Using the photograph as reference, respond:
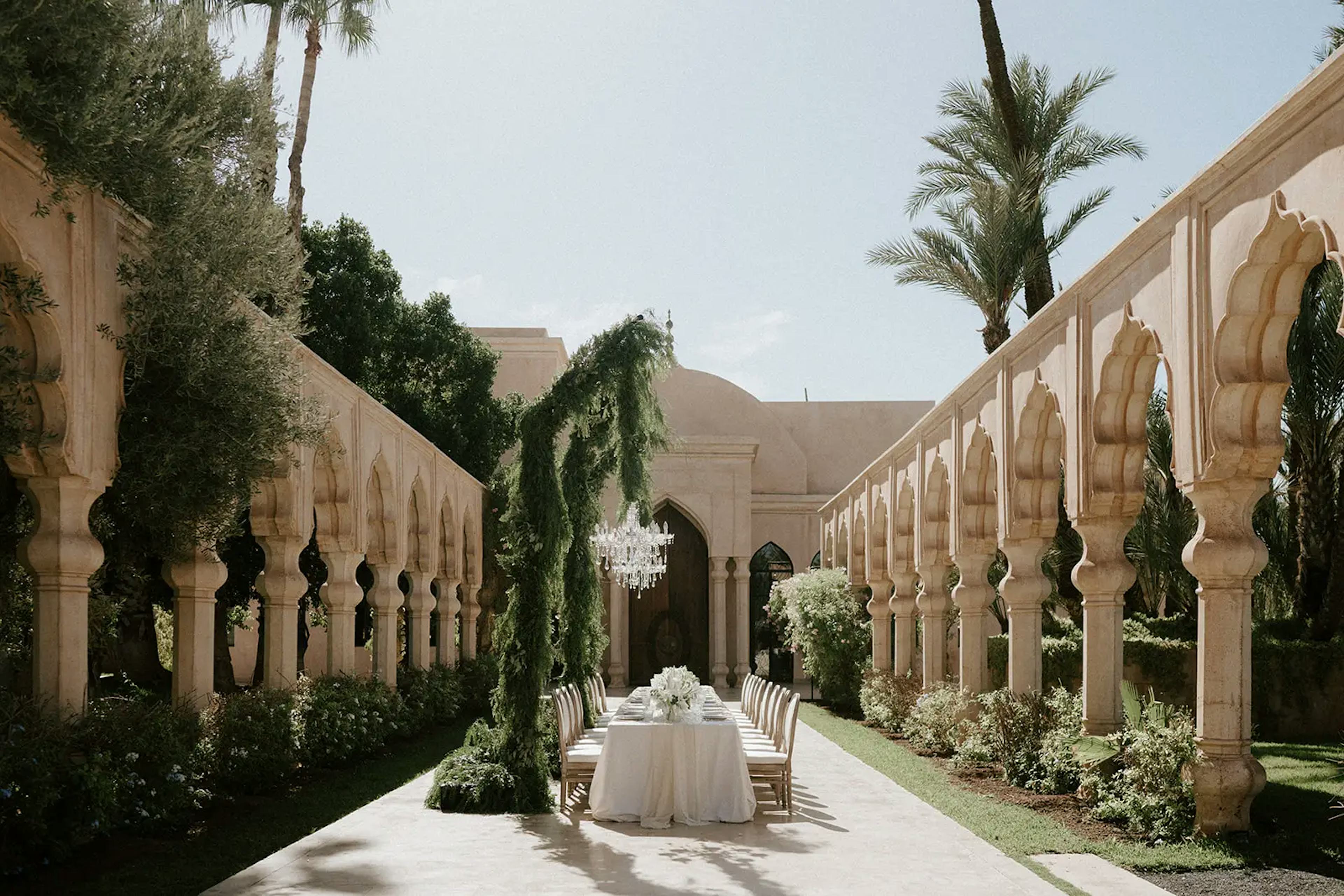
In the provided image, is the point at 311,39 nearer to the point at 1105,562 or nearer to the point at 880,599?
the point at 880,599

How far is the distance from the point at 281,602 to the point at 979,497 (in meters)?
8.64

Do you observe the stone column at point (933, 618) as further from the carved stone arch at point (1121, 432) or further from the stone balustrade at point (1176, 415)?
the carved stone arch at point (1121, 432)

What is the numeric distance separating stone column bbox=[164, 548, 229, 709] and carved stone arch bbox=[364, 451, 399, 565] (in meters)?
7.10

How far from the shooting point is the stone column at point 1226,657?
9602 millimetres

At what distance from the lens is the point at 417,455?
2222 centimetres

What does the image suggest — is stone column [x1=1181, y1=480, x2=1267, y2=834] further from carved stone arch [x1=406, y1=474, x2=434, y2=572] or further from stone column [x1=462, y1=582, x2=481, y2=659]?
stone column [x1=462, y1=582, x2=481, y2=659]

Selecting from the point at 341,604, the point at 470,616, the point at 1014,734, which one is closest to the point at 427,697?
the point at 341,604

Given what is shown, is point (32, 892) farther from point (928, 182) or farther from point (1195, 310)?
point (928, 182)

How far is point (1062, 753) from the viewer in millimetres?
12555

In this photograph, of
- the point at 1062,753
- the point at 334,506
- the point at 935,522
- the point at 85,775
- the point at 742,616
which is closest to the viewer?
the point at 85,775

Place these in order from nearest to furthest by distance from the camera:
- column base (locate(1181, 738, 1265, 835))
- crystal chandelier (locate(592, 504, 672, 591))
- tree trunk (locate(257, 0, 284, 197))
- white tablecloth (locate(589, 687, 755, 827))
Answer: column base (locate(1181, 738, 1265, 835))
tree trunk (locate(257, 0, 284, 197))
white tablecloth (locate(589, 687, 755, 827))
crystal chandelier (locate(592, 504, 672, 591))

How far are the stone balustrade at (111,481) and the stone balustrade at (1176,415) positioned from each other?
7183mm

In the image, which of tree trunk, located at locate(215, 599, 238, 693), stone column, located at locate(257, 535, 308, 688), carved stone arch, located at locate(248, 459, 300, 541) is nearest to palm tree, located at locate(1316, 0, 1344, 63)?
carved stone arch, located at locate(248, 459, 300, 541)

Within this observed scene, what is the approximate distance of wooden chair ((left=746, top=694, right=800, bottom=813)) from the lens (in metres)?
12.3
